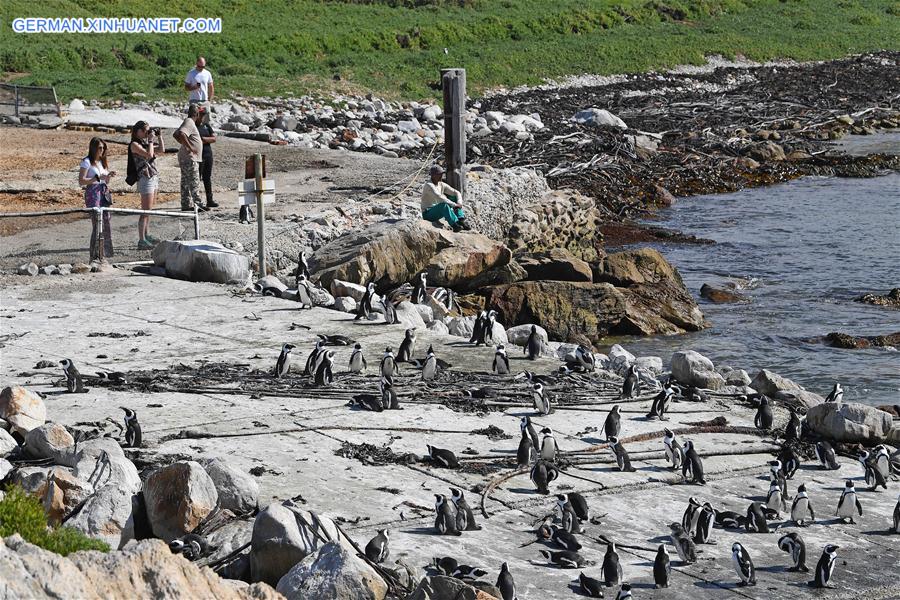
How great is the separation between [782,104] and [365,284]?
42.2m

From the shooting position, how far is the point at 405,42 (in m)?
60.4

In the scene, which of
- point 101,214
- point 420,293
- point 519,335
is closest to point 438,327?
point 519,335

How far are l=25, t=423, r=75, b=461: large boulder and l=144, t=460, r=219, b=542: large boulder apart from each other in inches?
59.7

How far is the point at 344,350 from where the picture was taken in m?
15.4

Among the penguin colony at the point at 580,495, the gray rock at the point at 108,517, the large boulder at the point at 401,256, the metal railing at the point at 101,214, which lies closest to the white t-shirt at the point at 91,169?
the metal railing at the point at 101,214

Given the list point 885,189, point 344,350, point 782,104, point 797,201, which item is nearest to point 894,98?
point 782,104

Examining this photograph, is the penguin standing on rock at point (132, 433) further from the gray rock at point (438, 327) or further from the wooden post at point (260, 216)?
the wooden post at point (260, 216)

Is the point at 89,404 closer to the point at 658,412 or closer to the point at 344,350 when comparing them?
the point at 344,350

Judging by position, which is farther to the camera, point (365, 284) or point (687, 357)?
point (365, 284)

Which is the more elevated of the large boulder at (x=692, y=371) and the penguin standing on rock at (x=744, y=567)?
the large boulder at (x=692, y=371)

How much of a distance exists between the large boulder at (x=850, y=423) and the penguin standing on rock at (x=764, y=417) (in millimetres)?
515

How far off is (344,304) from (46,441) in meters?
7.68

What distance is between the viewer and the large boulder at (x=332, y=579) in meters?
8.05

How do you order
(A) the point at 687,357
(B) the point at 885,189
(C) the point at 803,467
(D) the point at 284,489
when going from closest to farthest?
(D) the point at 284,489 < (C) the point at 803,467 < (A) the point at 687,357 < (B) the point at 885,189
